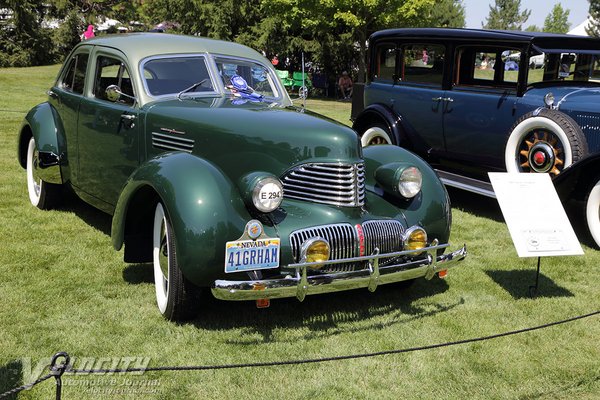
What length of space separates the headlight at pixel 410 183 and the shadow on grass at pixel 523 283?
118cm

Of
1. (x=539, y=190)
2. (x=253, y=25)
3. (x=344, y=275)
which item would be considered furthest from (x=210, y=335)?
(x=253, y=25)

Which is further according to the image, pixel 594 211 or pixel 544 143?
pixel 544 143

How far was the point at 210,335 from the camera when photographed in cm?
369

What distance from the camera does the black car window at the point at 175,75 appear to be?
187 inches

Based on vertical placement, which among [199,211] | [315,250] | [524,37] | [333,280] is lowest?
[333,280]

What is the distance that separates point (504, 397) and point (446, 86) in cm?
474

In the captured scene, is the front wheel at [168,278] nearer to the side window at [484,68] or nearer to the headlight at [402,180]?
the headlight at [402,180]

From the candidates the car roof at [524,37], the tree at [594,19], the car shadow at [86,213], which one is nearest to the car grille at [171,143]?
the car shadow at [86,213]

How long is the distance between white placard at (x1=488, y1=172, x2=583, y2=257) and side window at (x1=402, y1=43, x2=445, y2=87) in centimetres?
302

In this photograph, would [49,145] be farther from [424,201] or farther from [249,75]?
[424,201]

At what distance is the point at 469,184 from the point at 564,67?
1.69 m

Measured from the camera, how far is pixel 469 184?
Result: 662 cm

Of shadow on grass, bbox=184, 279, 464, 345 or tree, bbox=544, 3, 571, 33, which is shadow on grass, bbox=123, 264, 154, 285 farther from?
tree, bbox=544, 3, 571, 33

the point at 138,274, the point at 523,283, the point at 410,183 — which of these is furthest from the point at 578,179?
the point at 138,274
